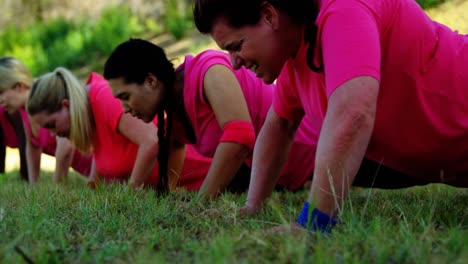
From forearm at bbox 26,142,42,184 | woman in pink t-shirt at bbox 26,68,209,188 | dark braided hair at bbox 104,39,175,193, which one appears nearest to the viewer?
dark braided hair at bbox 104,39,175,193

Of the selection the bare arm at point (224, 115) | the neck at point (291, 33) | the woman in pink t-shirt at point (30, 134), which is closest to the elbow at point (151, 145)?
the bare arm at point (224, 115)

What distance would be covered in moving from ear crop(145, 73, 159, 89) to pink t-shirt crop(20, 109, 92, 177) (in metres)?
2.59

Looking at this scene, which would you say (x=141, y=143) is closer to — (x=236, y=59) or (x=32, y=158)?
(x=236, y=59)

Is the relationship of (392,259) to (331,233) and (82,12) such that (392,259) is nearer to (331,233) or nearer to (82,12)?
(331,233)

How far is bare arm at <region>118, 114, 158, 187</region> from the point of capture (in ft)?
14.2

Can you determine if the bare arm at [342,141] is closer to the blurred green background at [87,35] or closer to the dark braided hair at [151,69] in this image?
the dark braided hair at [151,69]

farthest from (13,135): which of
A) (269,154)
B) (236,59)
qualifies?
(236,59)

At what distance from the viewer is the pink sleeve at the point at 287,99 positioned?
2523 millimetres

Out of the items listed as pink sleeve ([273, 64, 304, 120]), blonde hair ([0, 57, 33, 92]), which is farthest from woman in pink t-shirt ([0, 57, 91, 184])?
pink sleeve ([273, 64, 304, 120])

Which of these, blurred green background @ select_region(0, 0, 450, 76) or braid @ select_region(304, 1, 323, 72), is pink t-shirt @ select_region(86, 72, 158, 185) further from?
blurred green background @ select_region(0, 0, 450, 76)

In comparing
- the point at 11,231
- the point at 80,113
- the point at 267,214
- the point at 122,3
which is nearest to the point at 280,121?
the point at 267,214

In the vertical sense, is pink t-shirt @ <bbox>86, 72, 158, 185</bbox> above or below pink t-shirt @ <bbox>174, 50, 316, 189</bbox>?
below

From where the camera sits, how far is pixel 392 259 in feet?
4.57

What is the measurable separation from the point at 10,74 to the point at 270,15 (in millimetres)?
4290
